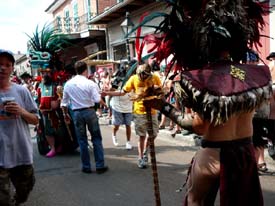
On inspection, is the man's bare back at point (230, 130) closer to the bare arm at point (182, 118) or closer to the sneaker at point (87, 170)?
the bare arm at point (182, 118)

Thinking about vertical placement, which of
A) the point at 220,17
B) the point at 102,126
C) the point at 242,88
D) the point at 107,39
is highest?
the point at 107,39

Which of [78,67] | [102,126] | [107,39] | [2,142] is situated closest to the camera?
[2,142]

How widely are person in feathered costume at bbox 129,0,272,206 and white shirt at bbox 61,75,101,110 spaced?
3.50m

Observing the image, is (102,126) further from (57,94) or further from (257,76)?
(257,76)

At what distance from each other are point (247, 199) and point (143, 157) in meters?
3.90

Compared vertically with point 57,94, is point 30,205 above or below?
below

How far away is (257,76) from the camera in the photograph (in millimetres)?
2654

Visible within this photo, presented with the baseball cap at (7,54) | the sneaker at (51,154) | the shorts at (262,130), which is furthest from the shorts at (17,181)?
the sneaker at (51,154)

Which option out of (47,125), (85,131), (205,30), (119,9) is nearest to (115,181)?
(85,131)

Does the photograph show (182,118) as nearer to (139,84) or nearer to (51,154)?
(139,84)

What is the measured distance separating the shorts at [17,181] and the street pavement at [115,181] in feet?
4.05

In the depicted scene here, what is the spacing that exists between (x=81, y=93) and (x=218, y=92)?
157 inches

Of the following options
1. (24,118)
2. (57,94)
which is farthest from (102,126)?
(24,118)

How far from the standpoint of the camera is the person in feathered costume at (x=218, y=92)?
98.6 inches
